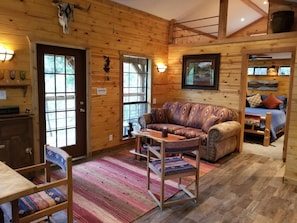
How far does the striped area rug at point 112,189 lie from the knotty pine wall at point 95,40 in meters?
0.74

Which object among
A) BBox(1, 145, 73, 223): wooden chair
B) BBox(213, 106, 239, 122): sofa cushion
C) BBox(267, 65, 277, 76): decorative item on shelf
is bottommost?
BBox(1, 145, 73, 223): wooden chair

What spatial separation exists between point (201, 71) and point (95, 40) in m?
2.55

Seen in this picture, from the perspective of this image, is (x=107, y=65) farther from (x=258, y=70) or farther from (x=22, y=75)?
(x=258, y=70)

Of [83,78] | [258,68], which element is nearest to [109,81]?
[83,78]

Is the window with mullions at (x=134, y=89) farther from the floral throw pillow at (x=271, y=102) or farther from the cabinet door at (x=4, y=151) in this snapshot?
the floral throw pillow at (x=271, y=102)

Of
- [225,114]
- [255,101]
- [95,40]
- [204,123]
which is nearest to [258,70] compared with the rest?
[255,101]

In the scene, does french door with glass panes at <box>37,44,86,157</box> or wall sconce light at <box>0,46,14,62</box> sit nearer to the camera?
wall sconce light at <box>0,46,14,62</box>

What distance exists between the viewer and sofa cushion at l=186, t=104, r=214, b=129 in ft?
16.6

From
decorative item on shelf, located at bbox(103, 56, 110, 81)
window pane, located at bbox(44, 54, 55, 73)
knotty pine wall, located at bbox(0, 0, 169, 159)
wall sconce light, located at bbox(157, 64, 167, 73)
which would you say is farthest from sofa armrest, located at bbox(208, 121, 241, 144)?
window pane, located at bbox(44, 54, 55, 73)

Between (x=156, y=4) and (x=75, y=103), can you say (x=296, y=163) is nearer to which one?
(x=75, y=103)

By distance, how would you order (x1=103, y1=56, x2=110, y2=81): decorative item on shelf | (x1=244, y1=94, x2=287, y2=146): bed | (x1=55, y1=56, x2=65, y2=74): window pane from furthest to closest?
(x1=244, y1=94, x2=287, y2=146): bed → (x1=103, y1=56, x2=110, y2=81): decorative item on shelf → (x1=55, y1=56, x2=65, y2=74): window pane

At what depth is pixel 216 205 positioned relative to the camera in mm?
2873

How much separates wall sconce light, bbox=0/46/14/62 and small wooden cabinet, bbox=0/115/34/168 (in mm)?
808

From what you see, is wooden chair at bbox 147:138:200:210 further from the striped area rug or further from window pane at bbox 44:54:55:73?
window pane at bbox 44:54:55:73
